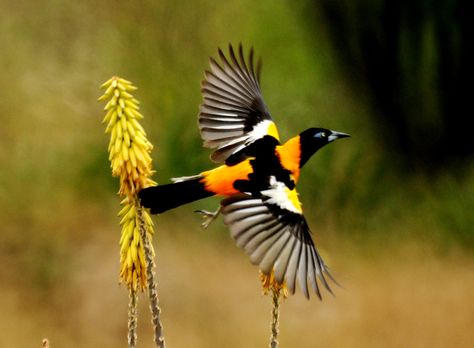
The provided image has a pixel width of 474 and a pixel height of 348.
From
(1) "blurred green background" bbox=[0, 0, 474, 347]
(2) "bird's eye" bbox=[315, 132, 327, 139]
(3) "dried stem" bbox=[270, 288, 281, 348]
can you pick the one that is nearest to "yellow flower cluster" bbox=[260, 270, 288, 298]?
(3) "dried stem" bbox=[270, 288, 281, 348]

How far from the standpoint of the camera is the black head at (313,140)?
2.11 metres

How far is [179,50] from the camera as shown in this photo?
14.9 ft

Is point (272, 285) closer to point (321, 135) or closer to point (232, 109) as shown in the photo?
point (321, 135)

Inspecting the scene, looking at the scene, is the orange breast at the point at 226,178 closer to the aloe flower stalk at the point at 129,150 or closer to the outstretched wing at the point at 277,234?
the outstretched wing at the point at 277,234

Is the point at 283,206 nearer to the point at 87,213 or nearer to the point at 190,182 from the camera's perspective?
the point at 190,182

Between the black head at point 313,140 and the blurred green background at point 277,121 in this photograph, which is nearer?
the black head at point 313,140

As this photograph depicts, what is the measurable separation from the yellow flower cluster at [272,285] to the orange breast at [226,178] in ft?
0.93

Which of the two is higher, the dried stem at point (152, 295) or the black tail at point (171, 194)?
the black tail at point (171, 194)

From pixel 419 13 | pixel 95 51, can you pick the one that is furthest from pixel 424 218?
pixel 95 51

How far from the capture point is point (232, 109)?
2.34 meters

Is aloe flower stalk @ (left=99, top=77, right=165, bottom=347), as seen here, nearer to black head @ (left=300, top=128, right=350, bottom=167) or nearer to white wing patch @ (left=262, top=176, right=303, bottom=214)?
white wing patch @ (left=262, top=176, right=303, bottom=214)

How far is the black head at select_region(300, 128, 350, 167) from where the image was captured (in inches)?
83.1

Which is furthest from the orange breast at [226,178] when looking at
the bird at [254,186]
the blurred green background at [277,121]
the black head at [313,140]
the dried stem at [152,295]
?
the blurred green background at [277,121]

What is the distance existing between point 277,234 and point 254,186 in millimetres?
111
